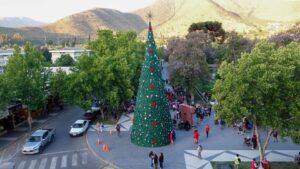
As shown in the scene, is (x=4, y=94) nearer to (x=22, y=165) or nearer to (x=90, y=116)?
(x=22, y=165)

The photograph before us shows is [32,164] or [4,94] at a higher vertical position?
[4,94]

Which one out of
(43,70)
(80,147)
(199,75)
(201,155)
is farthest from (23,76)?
(199,75)

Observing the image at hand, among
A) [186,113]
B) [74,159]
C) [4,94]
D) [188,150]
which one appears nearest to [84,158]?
[74,159]

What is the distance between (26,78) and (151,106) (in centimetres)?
1467

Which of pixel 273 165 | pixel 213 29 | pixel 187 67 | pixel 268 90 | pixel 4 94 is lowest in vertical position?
pixel 273 165

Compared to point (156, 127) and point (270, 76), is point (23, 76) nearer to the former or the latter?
point (156, 127)

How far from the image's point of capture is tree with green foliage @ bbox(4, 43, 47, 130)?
31.8 m

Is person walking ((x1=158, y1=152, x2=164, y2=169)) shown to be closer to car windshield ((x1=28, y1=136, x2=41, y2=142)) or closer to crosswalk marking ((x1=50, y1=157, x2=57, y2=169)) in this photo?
crosswalk marking ((x1=50, y1=157, x2=57, y2=169))

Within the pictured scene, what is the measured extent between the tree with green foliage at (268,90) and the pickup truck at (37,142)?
52.6ft

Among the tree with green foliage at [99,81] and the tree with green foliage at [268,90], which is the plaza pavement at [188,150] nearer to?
the tree with green foliage at [268,90]

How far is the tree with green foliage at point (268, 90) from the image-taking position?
19.2m

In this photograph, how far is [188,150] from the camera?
86.3ft

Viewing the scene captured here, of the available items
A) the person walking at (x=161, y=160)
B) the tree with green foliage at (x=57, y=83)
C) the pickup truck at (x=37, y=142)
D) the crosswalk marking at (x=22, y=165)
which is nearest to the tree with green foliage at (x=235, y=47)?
the tree with green foliage at (x=57, y=83)

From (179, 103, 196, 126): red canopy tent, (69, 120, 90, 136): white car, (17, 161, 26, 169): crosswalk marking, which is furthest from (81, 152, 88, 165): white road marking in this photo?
(179, 103, 196, 126): red canopy tent
